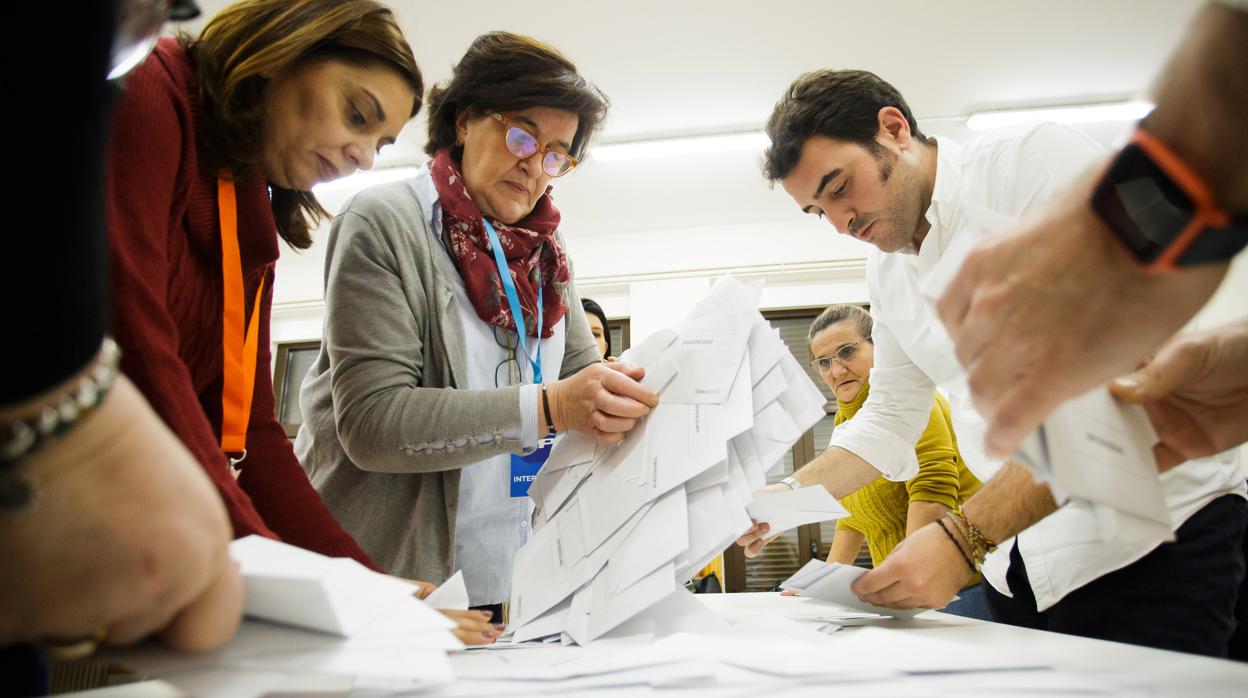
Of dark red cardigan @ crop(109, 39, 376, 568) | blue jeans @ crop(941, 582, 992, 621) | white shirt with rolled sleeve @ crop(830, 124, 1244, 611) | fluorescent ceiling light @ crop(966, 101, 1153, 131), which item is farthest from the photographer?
fluorescent ceiling light @ crop(966, 101, 1153, 131)

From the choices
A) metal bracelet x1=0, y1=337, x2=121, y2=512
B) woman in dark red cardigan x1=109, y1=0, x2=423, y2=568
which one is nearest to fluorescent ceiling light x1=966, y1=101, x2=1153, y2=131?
woman in dark red cardigan x1=109, y1=0, x2=423, y2=568

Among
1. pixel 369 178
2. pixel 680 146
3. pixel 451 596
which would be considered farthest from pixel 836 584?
pixel 369 178

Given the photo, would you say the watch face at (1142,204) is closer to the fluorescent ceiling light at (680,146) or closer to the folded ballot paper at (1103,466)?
the folded ballot paper at (1103,466)

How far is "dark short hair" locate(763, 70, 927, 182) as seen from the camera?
1560 mm

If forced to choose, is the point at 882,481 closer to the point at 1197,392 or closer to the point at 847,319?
the point at 847,319

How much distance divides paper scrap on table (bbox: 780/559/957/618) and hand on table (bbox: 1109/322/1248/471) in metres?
0.37

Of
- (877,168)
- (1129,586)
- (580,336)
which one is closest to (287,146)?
(580,336)

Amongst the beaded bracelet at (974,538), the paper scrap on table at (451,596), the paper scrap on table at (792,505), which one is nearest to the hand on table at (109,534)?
the paper scrap on table at (451,596)

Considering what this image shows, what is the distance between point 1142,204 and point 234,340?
3.02ft

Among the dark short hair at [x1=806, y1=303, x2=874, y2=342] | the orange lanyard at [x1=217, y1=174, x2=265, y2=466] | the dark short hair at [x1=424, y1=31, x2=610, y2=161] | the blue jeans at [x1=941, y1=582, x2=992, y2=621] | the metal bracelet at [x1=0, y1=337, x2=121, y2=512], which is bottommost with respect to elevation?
the blue jeans at [x1=941, y1=582, x2=992, y2=621]

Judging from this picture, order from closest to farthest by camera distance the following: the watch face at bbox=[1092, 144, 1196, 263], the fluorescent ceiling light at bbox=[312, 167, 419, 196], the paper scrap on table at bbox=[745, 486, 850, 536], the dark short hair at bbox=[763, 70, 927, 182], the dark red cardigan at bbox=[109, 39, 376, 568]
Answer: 1. the watch face at bbox=[1092, 144, 1196, 263]
2. the dark red cardigan at bbox=[109, 39, 376, 568]
3. the paper scrap on table at bbox=[745, 486, 850, 536]
4. the dark short hair at bbox=[763, 70, 927, 182]
5. the fluorescent ceiling light at bbox=[312, 167, 419, 196]

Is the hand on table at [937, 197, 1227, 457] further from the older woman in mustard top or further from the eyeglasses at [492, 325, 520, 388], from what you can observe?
the older woman in mustard top

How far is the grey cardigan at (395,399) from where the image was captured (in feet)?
3.16

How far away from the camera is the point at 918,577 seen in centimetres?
88
